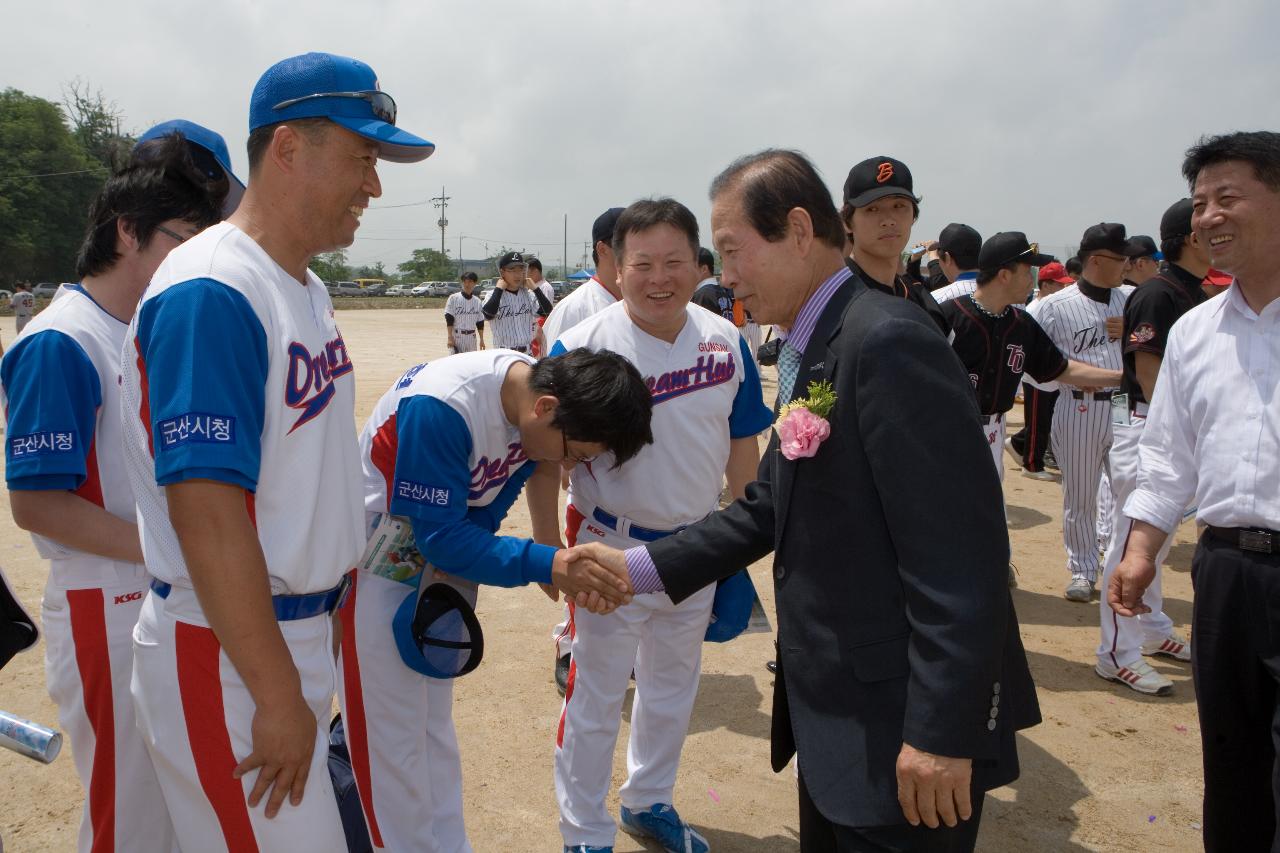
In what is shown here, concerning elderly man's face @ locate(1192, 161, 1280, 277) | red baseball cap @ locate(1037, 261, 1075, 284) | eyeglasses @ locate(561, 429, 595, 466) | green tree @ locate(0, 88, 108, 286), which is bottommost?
eyeglasses @ locate(561, 429, 595, 466)

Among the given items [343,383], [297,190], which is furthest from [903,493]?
[297,190]

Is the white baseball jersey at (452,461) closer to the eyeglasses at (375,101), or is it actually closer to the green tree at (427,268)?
the eyeglasses at (375,101)

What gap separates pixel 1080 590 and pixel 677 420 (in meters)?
4.30

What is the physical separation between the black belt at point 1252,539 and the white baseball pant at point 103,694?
3.13 meters

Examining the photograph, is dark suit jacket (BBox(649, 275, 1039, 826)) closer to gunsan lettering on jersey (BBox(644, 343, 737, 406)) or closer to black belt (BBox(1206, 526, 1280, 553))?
black belt (BBox(1206, 526, 1280, 553))

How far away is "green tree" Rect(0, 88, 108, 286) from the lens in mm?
56406

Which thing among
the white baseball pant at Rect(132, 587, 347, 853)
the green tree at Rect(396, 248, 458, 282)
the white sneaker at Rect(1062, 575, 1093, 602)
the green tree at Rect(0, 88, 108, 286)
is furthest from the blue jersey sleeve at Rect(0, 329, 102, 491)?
the green tree at Rect(396, 248, 458, 282)

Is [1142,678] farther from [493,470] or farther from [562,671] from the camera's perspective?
[493,470]

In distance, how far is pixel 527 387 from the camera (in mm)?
2828

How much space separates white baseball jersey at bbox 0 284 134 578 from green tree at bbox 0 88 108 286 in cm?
6378

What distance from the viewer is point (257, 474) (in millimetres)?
1634

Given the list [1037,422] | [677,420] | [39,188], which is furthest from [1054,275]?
[39,188]

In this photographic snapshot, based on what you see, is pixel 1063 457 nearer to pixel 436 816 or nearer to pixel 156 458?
pixel 436 816

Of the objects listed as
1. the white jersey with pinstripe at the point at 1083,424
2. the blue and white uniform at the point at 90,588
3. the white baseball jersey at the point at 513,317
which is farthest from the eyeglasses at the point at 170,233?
the white baseball jersey at the point at 513,317
